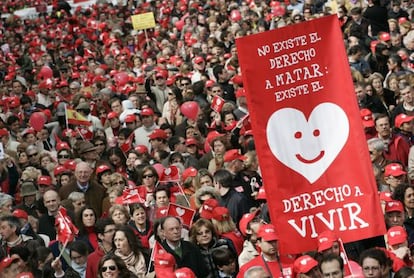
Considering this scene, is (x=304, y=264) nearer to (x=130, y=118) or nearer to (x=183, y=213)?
(x=183, y=213)

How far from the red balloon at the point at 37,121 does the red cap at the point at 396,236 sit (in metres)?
9.58

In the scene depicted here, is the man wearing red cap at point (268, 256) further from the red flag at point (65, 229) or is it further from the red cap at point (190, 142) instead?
the red cap at point (190, 142)

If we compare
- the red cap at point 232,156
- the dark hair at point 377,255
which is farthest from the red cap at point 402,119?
the dark hair at point 377,255

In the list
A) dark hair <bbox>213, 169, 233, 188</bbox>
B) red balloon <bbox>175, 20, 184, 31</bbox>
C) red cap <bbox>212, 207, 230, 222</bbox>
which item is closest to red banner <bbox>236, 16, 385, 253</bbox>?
red cap <bbox>212, 207, 230, 222</bbox>

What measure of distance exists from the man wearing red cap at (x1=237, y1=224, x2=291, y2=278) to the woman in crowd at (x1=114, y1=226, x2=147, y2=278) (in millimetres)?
1496

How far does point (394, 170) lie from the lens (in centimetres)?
1314

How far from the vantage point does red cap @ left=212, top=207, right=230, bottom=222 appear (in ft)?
40.7

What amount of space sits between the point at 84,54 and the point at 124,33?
4.54 metres

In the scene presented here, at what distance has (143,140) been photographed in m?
18.0

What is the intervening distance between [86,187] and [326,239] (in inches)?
245

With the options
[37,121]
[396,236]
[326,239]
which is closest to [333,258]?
[326,239]

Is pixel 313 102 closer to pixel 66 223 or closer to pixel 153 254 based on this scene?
pixel 153 254

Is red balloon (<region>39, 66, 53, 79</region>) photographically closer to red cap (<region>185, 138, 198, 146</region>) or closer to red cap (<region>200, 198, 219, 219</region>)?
red cap (<region>185, 138, 198, 146</region>)

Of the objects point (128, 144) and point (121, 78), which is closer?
point (128, 144)
